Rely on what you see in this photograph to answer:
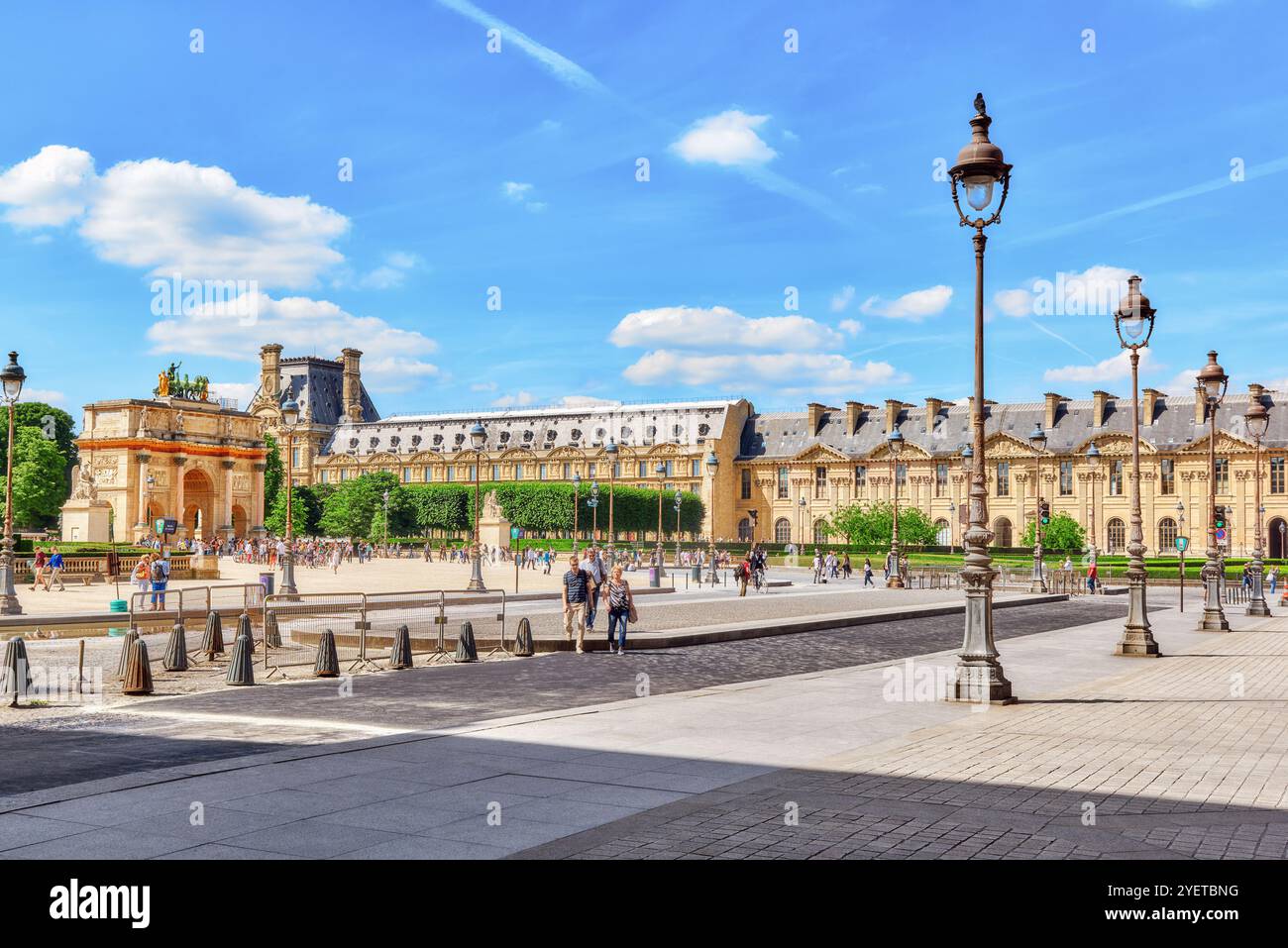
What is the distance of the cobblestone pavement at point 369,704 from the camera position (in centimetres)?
972

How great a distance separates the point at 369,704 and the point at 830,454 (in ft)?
324

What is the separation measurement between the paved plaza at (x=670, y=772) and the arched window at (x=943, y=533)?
86432mm

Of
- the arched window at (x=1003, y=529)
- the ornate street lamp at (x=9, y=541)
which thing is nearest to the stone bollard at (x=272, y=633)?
the ornate street lamp at (x=9, y=541)

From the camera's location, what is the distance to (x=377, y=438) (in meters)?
141

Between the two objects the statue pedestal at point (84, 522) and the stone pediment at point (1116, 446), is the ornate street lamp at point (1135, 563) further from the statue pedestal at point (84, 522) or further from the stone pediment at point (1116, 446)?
the stone pediment at point (1116, 446)

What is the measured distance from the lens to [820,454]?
11038 cm

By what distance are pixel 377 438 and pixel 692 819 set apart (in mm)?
138330

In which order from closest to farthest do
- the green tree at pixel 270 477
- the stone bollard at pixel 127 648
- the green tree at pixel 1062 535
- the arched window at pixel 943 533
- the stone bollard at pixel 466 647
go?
the stone bollard at pixel 127 648
the stone bollard at pixel 466 647
the green tree at pixel 1062 535
the arched window at pixel 943 533
the green tree at pixel 270 477

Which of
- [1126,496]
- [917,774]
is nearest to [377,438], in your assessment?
[1126,496]

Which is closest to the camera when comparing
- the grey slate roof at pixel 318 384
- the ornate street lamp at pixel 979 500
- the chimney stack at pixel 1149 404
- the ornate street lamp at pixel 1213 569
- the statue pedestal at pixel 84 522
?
the ornate street lamp at pixel 979 500

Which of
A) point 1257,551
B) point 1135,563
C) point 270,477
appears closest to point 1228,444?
point 1257,551

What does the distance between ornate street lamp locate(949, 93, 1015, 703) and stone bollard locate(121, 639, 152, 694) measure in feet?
31.5

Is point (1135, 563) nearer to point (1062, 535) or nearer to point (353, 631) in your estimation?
point (353, 631)
